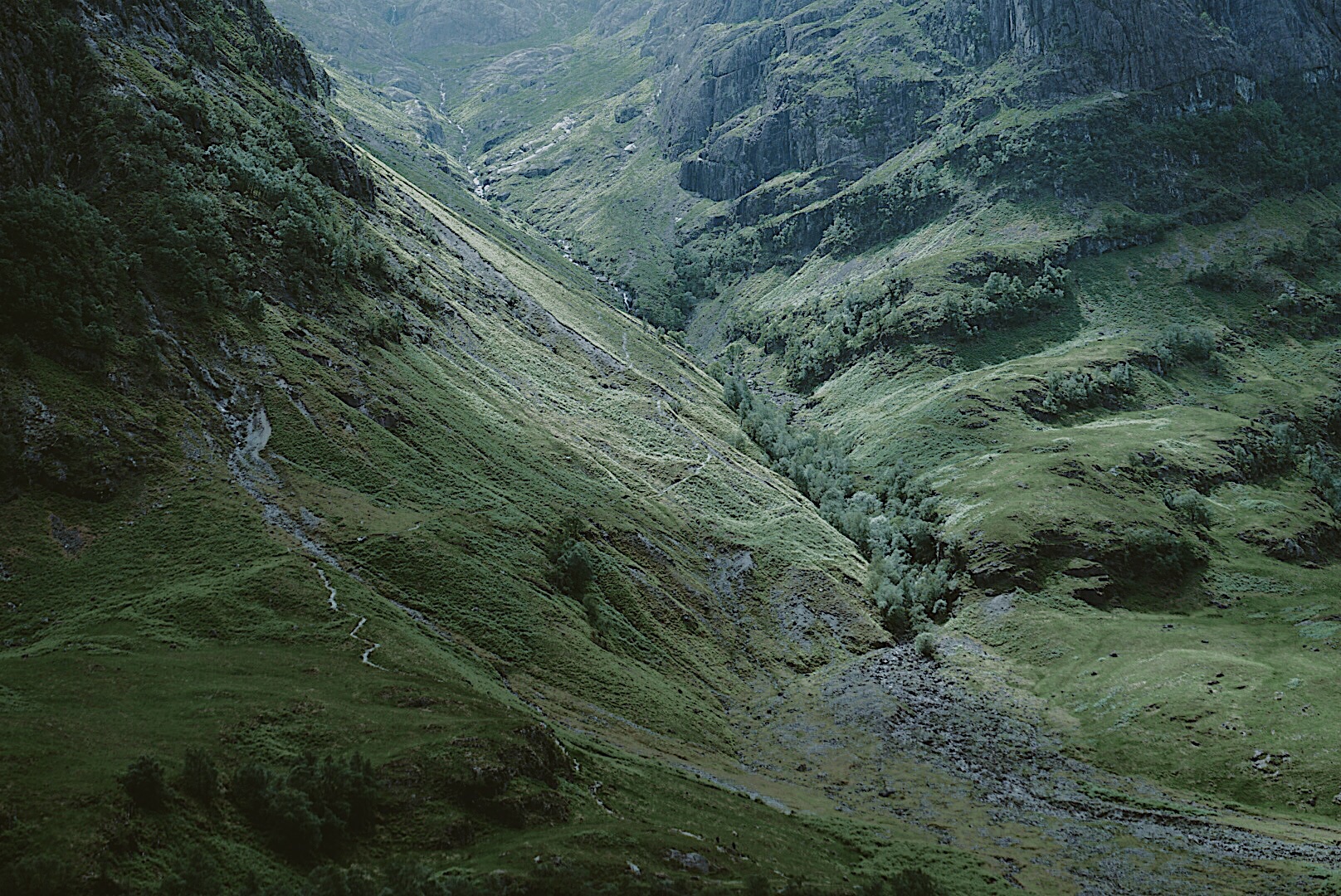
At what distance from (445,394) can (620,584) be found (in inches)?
1703

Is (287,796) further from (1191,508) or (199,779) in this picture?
(1191,508)

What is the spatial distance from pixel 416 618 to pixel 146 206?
6643 centimetres

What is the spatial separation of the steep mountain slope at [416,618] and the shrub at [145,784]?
141 mm

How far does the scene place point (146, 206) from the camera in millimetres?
107000

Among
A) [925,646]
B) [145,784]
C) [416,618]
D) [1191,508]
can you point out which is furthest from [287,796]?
[1191,508]

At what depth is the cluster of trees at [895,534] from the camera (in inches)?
5591

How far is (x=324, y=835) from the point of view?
44.4 m

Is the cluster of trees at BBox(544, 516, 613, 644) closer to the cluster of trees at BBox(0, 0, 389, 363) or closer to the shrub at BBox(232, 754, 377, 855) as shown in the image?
the cluster of trees at BBox(0, 0, 389, 363)

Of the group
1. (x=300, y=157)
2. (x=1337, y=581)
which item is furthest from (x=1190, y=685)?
(x=300, y=157)

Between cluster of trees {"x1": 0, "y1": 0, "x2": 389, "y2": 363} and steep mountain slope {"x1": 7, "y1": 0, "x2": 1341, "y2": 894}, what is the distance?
1.83 ft

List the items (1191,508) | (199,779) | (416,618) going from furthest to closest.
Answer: (1191,508) < (416,618) < (199,779)

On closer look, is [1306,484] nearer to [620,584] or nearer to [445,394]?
[620,584]

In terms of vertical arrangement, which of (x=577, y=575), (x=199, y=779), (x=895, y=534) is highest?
(x=895, y=534)

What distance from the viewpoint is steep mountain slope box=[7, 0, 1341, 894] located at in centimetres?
4775
